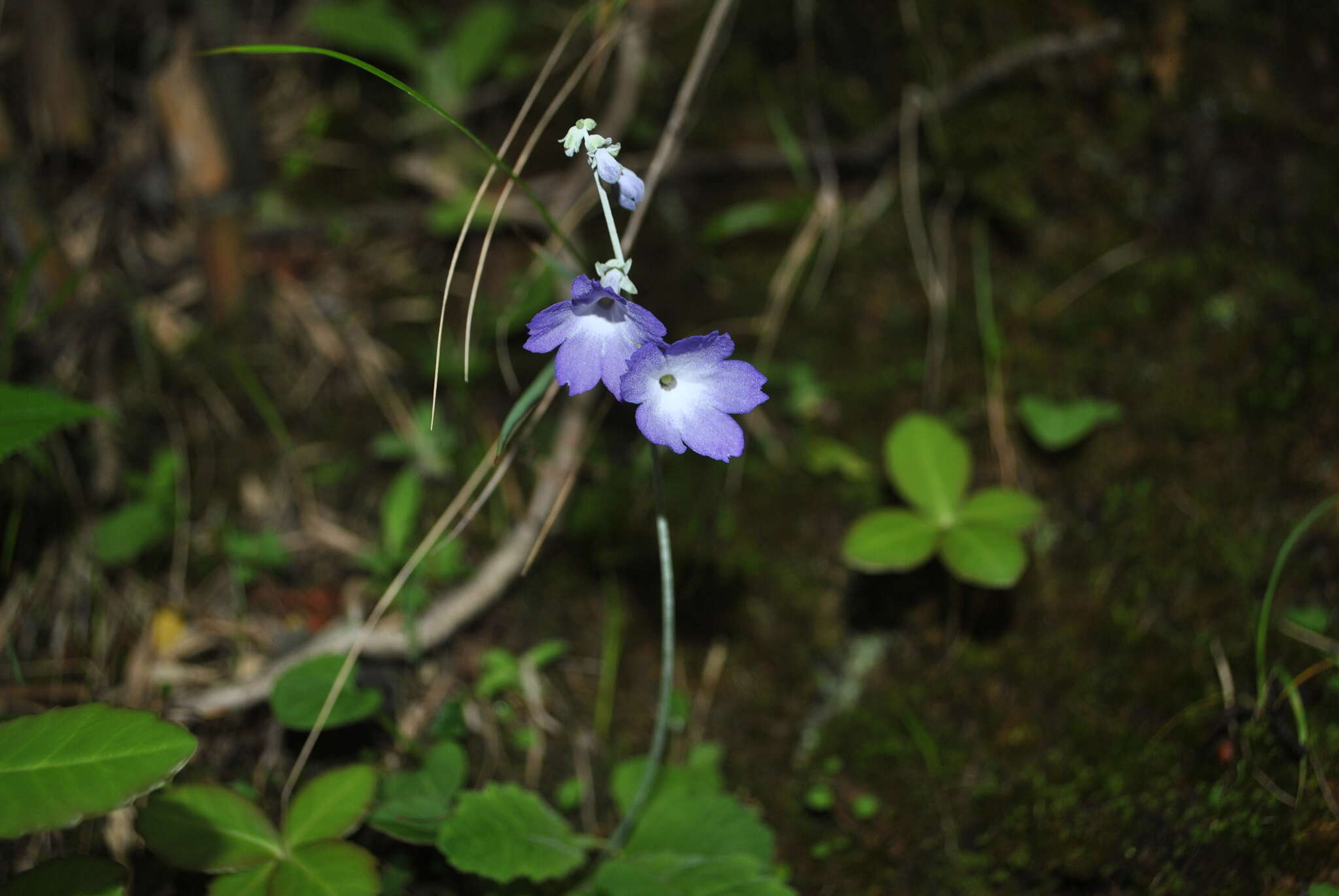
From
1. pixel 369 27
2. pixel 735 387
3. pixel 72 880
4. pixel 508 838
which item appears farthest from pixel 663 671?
pixel 369 27

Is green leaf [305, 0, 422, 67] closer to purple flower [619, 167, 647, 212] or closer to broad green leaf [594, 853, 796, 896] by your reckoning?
purple flower [619, 167, 647, 212]

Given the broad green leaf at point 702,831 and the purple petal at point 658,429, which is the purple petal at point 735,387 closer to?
the purple petal at point 658,429

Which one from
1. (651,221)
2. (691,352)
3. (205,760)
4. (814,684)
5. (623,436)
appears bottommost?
(205,760)

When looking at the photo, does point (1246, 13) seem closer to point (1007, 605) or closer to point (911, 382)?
point (911, 382)

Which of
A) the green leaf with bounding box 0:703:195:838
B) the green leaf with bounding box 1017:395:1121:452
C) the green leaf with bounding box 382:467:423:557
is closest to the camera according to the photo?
the green leaf with bounding box 0:703:195:838

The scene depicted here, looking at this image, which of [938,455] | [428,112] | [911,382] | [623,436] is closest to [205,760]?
[623,436]

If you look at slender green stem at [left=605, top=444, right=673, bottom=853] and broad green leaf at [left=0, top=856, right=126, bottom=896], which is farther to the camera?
slender green stem at [left=605, top=444, right=673, bottom=853]

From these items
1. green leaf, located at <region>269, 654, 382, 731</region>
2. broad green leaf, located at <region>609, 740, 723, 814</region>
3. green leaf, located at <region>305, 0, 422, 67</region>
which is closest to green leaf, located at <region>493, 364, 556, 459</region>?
green leaf, located at <region>269, 654, 382, 731</region>
